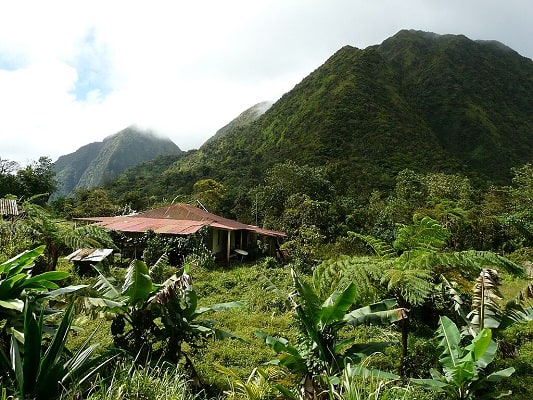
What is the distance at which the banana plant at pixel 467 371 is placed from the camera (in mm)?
3967

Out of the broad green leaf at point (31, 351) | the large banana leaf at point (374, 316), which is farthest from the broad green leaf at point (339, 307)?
the broad green leaf at point (31, 351)

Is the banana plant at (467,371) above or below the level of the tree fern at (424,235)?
below

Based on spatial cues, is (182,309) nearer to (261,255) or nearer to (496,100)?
(261,255)

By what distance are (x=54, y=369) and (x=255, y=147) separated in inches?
2266

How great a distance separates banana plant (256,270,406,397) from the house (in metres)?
12.7

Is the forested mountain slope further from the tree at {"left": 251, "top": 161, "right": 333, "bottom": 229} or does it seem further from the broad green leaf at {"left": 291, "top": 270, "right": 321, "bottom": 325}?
the broad green leaf at {"left": 291, "top": 270, "right": 321, "bottom": 325}

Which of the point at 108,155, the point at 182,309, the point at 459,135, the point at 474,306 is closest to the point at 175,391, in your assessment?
the point at 182,309

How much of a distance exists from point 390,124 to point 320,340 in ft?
Answer: 173

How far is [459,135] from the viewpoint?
5828 centimetres

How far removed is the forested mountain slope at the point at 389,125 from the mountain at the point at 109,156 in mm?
61160

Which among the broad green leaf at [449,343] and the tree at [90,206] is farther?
the tree at [90,206]

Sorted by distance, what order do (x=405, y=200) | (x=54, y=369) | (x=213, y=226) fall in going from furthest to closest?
(x=405, y=200)
(x=213, y=226)
(x=54, y=369)

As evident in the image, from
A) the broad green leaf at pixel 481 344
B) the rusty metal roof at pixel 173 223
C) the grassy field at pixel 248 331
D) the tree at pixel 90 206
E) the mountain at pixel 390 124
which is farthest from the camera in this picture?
the mountain at pixel 390 124

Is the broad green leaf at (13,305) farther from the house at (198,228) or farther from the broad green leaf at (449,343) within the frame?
the house at (198,228)
